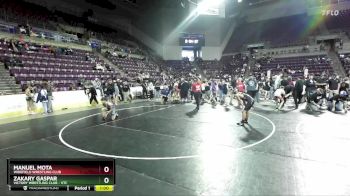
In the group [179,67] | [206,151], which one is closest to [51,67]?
[206,151]

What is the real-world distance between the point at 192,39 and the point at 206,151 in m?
39.0

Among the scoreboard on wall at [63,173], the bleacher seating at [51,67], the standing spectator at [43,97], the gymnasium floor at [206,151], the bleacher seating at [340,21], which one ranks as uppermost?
the bleacher seating at [340,21]

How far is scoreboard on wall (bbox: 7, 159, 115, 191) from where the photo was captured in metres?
3.38

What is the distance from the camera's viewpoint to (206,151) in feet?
22.4

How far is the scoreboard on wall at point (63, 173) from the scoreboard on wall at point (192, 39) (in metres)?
41.7

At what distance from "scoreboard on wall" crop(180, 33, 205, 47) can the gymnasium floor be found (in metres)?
33.9

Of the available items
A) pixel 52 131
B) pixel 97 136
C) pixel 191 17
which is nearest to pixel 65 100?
pixel 52 131

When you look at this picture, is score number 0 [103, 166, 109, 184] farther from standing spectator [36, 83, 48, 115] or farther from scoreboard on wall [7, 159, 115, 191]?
standing spectator [36, 83, 48, 115]

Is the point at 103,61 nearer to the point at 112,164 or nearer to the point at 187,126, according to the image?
the point at 187,126

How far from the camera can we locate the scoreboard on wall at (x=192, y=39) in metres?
43.8

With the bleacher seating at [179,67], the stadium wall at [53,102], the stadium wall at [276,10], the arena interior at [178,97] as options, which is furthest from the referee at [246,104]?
the stadium wall at [276,10]

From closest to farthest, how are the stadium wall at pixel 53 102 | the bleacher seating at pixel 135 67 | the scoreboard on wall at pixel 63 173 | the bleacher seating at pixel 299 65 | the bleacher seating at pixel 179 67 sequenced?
the scoreboard on wall at pixel 63 173, the stadium wall at pixel 53 102, the bleacher seating at pixel 299 65, the bleacher seating at pixel 135 67, the bleacher seating at pixel 179 67

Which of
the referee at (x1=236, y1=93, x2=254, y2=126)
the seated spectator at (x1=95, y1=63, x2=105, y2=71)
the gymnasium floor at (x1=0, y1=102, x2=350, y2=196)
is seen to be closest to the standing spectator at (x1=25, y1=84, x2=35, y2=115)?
the gymnasium floor at (x1=0, y1=102, x2=350, y2=196)

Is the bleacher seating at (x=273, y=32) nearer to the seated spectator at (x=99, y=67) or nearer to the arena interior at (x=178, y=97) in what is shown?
the arena interior at (x=178, y=97)
